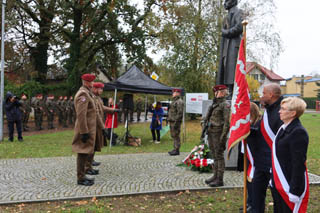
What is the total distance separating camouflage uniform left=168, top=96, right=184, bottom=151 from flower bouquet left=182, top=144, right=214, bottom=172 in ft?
6.31

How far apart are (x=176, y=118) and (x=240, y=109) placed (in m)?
5.69

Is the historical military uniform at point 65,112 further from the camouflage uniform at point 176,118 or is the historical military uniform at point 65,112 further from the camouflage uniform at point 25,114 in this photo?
the camouflage uniform at point 176,118

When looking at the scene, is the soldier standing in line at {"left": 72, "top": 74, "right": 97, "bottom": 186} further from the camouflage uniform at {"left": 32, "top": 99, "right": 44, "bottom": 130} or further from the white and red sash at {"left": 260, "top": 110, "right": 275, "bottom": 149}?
the camouflage uniform at {"left": 32, "top": 99, "right": 44, "bottom": 130}

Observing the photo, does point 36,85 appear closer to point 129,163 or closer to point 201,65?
point 201,65

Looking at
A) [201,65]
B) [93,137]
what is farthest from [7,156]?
[201,65]

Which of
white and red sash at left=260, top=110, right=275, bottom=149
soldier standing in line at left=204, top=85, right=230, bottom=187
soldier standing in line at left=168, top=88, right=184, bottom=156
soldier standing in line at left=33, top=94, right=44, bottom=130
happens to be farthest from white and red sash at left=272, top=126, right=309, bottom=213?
soldier standing in line at left=33, top=94, right=44, bottom=130

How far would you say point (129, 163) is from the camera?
8070 mm

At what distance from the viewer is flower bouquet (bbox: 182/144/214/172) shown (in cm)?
691

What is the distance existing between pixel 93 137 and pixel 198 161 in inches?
108

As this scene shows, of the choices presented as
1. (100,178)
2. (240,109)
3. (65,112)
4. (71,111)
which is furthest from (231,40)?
(71,111)

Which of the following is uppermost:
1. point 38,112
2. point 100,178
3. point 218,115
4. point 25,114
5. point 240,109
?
point 240,109

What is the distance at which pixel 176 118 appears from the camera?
9531mm

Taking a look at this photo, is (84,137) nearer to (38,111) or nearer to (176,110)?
(176,110)

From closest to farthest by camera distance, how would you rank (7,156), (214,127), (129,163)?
(214,127), (129,163), (7,156)
